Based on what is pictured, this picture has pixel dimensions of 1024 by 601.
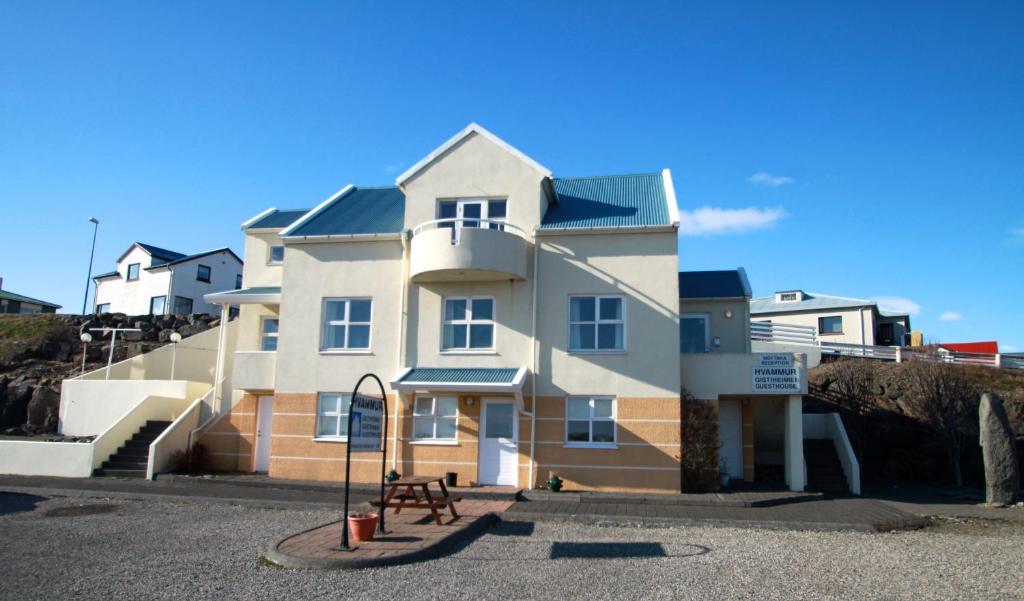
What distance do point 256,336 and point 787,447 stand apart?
53.0ft

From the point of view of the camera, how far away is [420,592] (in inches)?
341

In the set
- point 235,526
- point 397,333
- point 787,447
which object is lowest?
point 235,526

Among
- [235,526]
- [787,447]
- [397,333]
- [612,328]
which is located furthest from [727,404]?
[235,526]

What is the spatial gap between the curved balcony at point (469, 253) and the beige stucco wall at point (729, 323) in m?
5.91

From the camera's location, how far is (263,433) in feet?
70.3

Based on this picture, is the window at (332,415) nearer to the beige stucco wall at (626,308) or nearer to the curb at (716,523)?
the beige stucco wall at (626,308)

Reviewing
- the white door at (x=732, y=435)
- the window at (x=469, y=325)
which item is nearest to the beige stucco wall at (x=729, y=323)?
the white door at (x=732, y=435)

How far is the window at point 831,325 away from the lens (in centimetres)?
4038

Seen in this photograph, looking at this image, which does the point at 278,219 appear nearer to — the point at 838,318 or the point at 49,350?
the point at 49,350

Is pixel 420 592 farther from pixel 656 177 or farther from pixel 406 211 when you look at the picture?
pixel 656 177

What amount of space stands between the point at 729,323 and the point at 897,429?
8.03 m

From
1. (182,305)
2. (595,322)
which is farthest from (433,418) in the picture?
(182,305)

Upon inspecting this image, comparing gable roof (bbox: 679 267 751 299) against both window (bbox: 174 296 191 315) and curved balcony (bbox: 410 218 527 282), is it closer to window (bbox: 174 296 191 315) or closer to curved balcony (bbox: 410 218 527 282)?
curved balcony (bbox: 410 218 527 282)

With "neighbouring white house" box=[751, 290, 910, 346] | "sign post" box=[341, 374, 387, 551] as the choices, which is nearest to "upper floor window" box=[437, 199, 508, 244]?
"sign post" box=[341, 374, 387, 551]
